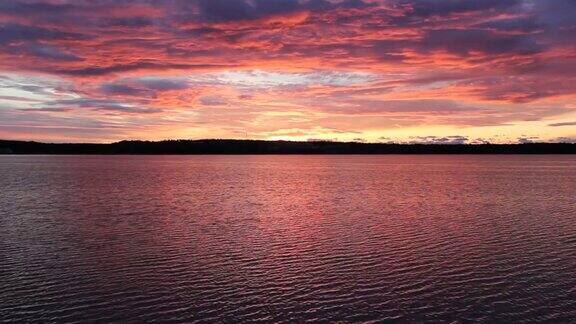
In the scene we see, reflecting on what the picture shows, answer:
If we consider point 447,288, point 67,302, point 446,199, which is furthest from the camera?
point 446,199

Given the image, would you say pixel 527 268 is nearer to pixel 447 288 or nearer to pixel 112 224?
pixel 447 288

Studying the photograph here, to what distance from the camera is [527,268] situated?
2214cm

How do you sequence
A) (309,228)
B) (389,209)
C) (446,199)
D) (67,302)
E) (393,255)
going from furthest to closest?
(446,199) < (389,209) < (309,228) < (393,255) < (67,302)

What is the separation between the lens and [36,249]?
82.7ft

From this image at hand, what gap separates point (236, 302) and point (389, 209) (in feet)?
92.6

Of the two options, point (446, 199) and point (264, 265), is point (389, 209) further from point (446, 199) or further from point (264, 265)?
point (264, 265)

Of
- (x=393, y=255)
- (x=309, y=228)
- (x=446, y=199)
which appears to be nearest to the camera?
(x=393, y=255)

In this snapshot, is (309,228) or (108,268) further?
(309,228)

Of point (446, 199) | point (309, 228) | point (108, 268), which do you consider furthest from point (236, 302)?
point (446, 199)

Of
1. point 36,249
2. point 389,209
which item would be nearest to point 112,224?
point 36,249

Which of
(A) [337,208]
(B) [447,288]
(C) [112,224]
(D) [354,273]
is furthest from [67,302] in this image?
(A) [337,208]

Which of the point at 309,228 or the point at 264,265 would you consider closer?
the point at 264,265

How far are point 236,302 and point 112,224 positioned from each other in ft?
63.0

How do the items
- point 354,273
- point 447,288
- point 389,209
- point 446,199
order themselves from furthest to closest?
1. point 446,199
2. point 389,209
3. point 354,273
4. point 447,288
